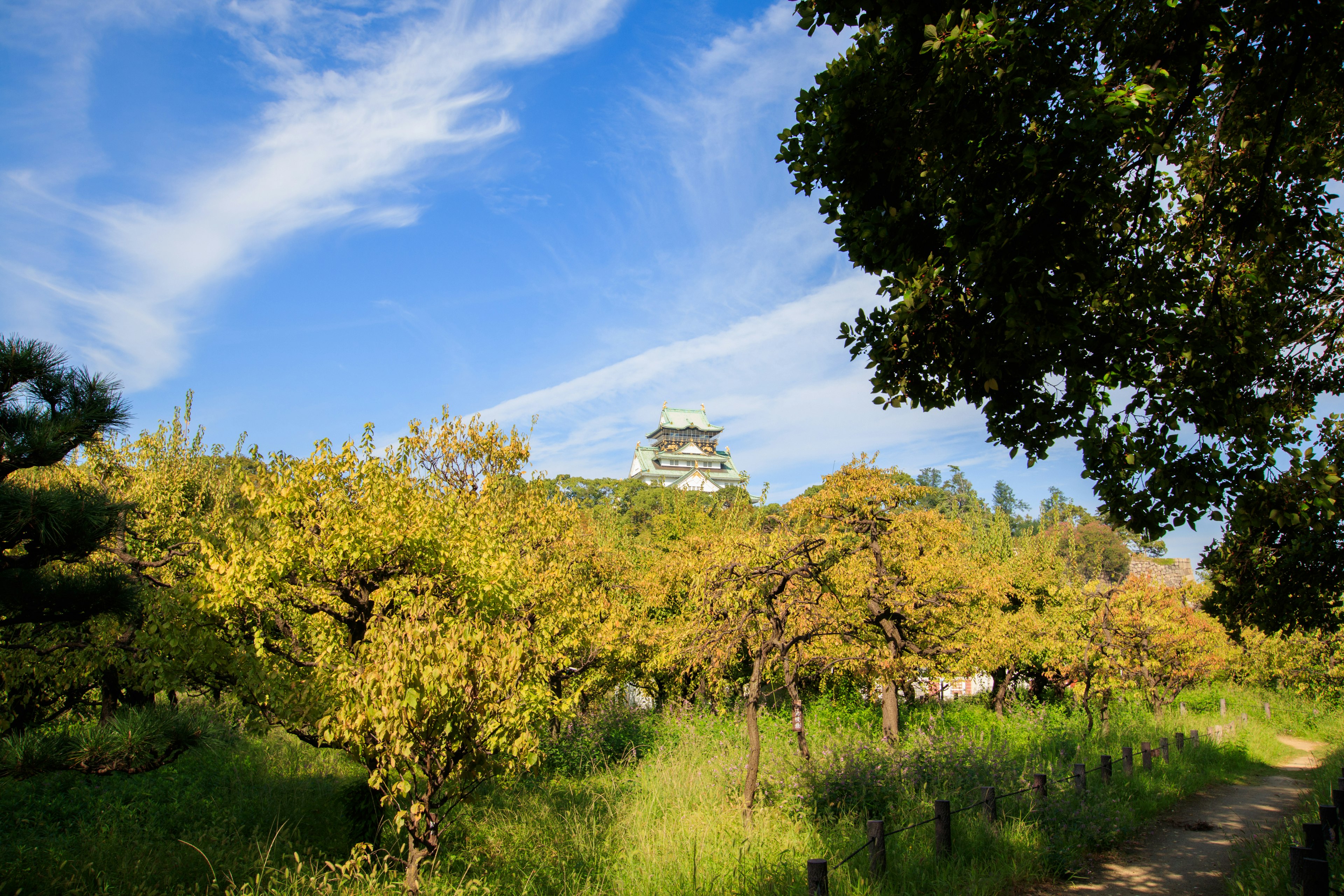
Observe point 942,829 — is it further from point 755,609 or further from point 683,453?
point 683,453

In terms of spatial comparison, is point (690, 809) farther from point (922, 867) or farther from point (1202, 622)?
point (1202, 622)

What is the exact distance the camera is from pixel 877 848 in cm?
646

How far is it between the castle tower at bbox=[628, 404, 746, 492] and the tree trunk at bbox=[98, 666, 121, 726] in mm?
84916

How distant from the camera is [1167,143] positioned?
5.28 m

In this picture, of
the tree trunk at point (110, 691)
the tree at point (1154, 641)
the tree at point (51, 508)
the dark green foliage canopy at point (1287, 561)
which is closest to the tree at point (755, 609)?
the dark green foliage canopy at point (1287, 561)

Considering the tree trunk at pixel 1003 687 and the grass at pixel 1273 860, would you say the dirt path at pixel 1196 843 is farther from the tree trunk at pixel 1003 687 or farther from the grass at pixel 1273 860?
the tree trunk at pixel 1003 687

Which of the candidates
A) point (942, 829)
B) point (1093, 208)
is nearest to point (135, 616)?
point (942, 829)

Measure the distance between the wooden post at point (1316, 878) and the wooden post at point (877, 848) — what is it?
2.88 meters

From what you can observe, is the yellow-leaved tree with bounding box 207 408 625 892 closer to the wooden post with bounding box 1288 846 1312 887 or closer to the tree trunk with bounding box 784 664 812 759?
the tree trunk with bounding box 784 664 812 759

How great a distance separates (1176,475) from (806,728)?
12.6 metres

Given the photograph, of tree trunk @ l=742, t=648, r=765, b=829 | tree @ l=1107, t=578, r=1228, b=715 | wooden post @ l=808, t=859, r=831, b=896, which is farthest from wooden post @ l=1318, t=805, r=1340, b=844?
tree @ l=1107, t=578, r=1228, b=715

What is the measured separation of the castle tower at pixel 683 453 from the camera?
99500mm

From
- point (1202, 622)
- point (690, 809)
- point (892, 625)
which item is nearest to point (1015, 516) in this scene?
point (1202, 622)

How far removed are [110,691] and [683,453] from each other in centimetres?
9199
